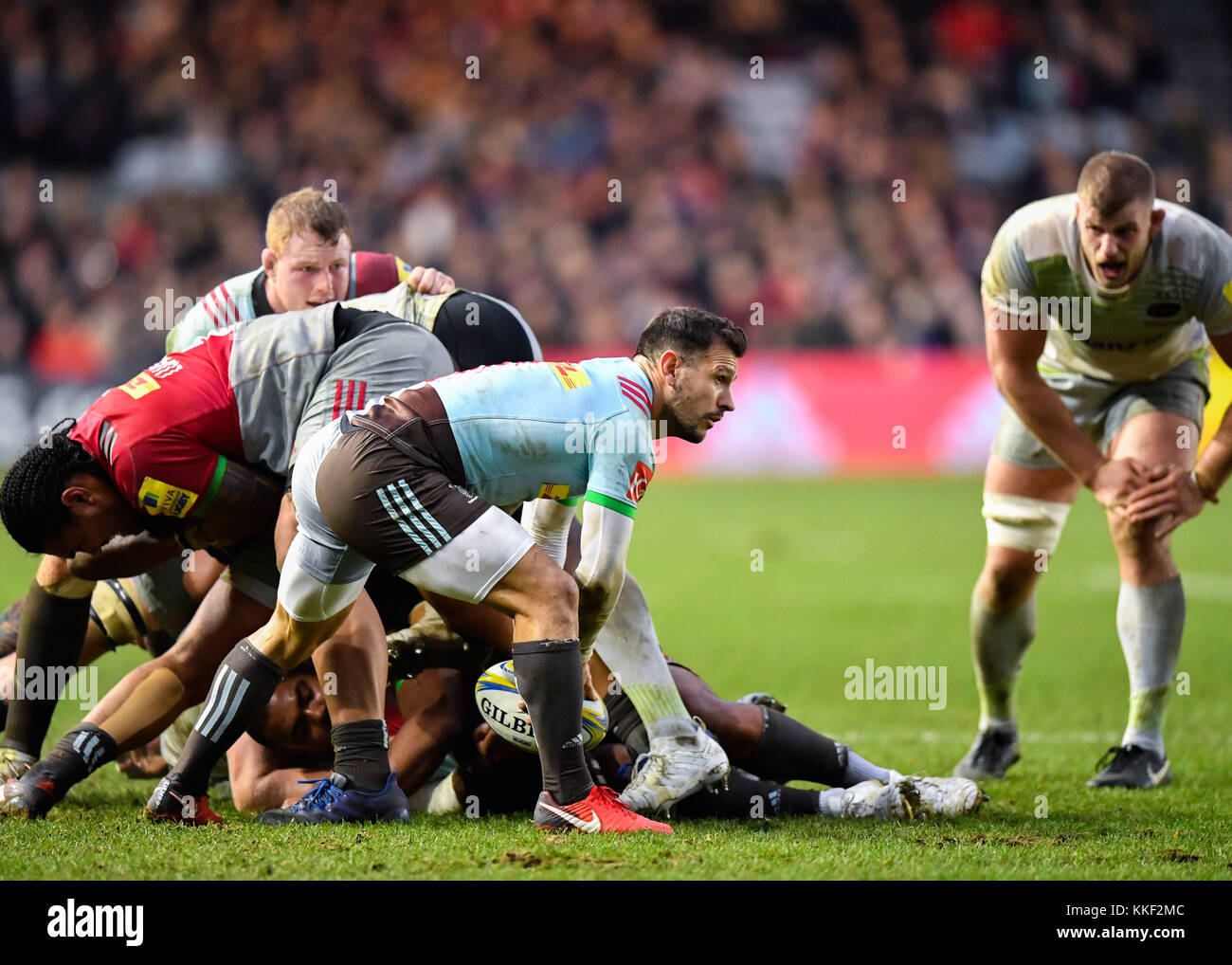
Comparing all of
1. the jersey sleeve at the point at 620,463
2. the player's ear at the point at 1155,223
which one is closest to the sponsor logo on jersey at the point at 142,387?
the jersey sleeve at the point at 620,463

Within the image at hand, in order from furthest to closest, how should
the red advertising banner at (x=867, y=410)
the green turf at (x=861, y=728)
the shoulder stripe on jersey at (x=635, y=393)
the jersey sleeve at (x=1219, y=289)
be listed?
the red advertising banner at (x=867, y=410) → the jersey sleeve at (x=1219, y=289) → the shoulder stripe on jersey at (x=635, y=393) → the green turf at (x=861, y=728)

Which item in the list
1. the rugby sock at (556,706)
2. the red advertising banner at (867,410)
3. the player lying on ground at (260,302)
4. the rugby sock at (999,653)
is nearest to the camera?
the rugby sock at (556,706)

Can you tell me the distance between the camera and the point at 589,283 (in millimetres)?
20531

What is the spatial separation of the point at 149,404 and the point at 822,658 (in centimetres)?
484

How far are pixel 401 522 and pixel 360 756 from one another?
2.64 ft

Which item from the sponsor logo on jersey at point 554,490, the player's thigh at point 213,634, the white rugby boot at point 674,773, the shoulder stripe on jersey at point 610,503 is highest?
the sponsor logo on jersey at point 554,490

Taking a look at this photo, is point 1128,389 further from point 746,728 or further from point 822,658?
point 822,658

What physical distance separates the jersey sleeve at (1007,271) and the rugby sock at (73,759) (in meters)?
3.58

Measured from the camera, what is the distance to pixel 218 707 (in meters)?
4.62

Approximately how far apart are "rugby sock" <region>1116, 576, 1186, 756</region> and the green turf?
305 mm

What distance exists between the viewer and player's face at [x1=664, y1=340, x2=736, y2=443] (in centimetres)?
456

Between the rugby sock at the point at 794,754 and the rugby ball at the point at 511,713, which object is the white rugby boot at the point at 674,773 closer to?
the rugby ball at the point at 511,713

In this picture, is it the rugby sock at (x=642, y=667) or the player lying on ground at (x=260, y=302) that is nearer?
the rugby sock at (x=642, y=667)

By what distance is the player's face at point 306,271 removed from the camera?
18.7ft
